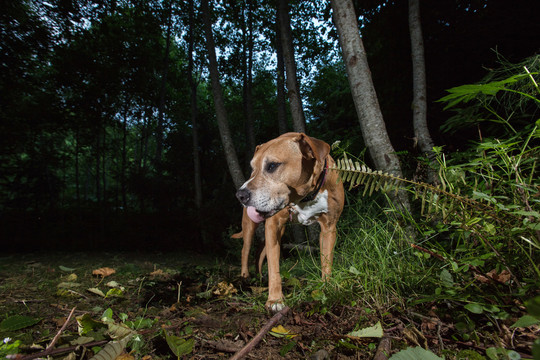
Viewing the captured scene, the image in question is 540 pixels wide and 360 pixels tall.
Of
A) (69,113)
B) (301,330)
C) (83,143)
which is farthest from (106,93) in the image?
(301,330)

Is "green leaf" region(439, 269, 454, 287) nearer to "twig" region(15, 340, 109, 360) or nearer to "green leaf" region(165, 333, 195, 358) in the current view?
"green leaf" region(165, 333, 195, 358)

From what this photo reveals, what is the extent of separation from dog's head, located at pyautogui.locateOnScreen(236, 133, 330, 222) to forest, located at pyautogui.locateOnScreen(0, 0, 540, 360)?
288 millimetres

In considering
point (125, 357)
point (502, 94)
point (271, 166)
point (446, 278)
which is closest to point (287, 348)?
point (125, 357)

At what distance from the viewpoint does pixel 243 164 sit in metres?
13.1

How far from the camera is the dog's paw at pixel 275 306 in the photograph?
74.6 inches

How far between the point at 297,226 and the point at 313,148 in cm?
369

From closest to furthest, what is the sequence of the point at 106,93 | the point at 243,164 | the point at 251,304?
the point at 251,304
the point at 106,93
the point at 243,164

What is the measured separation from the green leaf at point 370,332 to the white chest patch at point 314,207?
1.25 meters

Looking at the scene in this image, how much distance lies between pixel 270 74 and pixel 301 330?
16288 mm

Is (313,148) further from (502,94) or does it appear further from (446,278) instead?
(502,94)

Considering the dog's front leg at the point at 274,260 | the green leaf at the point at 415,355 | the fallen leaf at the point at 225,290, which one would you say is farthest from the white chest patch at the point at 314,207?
the green leaf at the point at 415,355

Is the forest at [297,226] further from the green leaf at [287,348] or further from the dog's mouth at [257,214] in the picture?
the dog's mouth at [257,214]

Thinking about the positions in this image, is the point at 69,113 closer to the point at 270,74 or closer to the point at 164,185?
the point at 164,185

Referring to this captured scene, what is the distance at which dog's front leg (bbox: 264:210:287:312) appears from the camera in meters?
2.00
